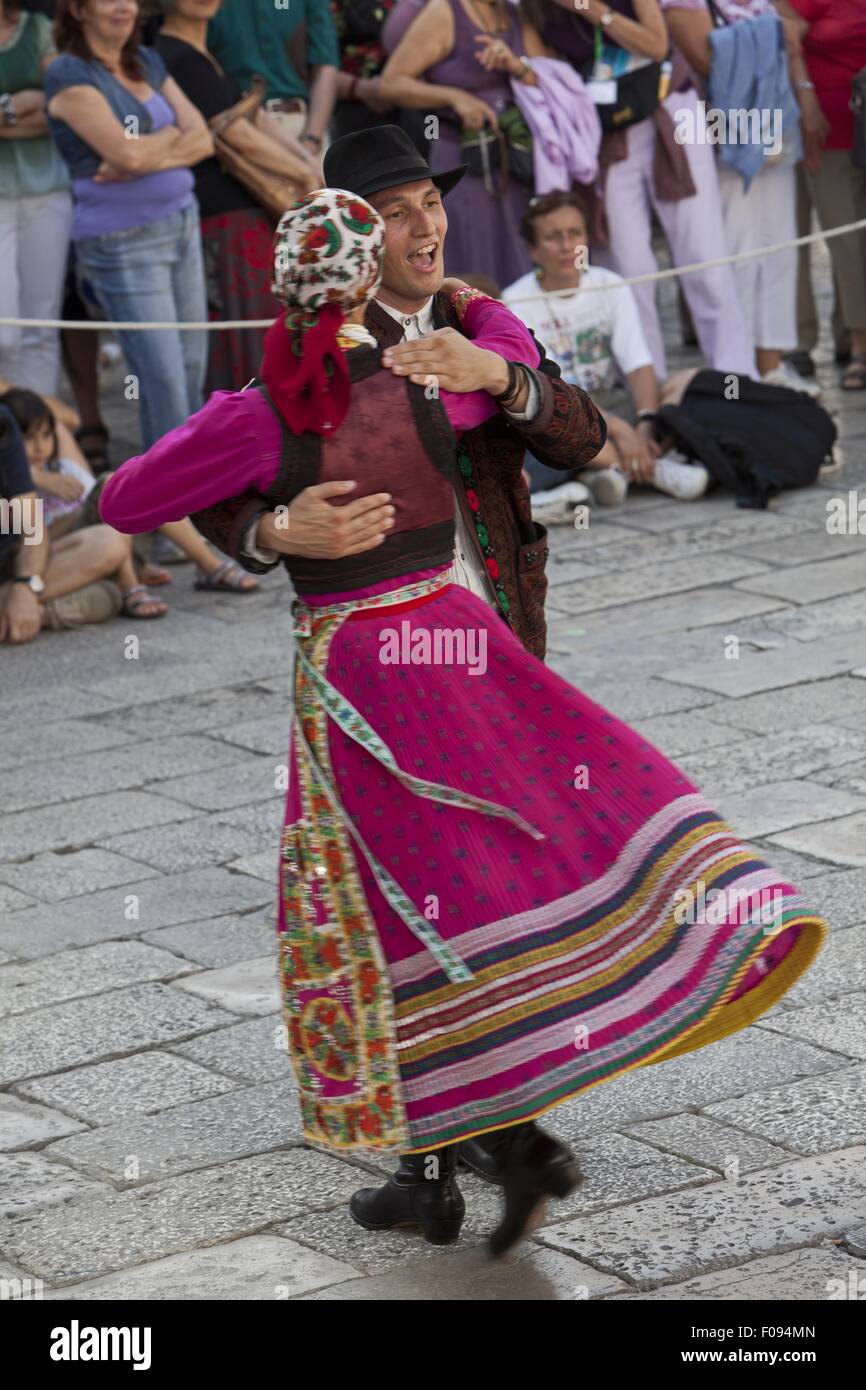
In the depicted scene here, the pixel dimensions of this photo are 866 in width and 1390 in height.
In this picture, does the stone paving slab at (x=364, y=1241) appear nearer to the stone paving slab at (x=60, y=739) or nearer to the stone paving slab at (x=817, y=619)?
the stone paving slab at (x=60, y=739)

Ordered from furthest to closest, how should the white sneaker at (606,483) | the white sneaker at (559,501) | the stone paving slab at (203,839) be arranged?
the white sneaker at (606,483), the white sneaker at (559,501), the stone paving slab at (203,839)

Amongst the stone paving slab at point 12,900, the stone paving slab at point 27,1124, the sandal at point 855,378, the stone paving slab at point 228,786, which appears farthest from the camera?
the sandal at point 855,378

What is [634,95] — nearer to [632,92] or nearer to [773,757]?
[632,92]

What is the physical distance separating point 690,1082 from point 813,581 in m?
3.64

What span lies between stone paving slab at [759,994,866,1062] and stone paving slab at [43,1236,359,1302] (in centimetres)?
110

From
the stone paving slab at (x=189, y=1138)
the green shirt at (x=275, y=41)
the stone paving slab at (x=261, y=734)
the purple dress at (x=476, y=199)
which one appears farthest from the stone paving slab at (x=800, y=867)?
the green shirt at (x=275, y=41)

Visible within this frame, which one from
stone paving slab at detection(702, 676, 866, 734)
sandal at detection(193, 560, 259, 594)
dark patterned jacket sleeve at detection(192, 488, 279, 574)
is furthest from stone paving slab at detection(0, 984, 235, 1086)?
sandal at detection(193, 560, 259, 594)

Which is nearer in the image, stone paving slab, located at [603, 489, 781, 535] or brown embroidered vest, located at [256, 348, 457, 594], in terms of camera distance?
brown embroidered vest, located at [256, 348, 457, 594]

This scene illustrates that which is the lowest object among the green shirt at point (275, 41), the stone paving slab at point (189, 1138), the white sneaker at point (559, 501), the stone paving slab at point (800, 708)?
the stone paving slab at point (189, 1138)

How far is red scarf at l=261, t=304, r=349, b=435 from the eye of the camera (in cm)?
326

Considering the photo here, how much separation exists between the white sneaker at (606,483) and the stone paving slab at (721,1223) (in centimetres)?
512

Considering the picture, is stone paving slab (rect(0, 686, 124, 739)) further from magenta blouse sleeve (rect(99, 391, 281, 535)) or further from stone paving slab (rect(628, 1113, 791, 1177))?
magenta blouse sleeve (rect(99, 391, 281, 535))

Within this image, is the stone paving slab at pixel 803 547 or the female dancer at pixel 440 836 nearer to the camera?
the female dancer at pixel 440 836

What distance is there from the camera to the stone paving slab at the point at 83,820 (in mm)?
5574
